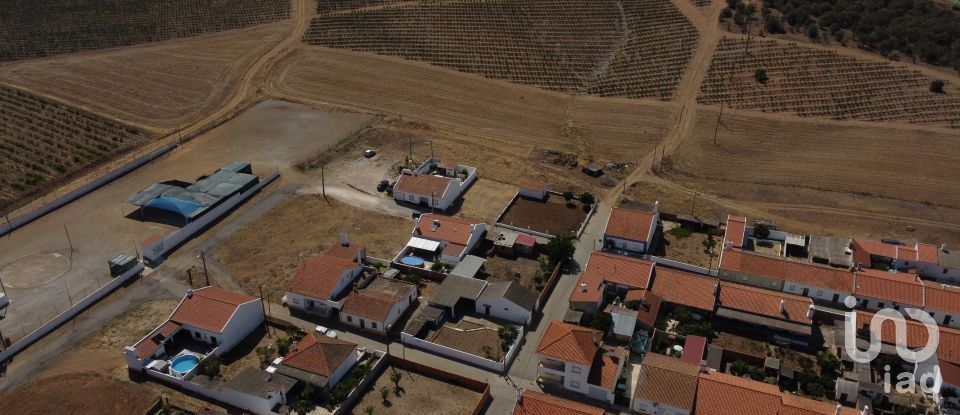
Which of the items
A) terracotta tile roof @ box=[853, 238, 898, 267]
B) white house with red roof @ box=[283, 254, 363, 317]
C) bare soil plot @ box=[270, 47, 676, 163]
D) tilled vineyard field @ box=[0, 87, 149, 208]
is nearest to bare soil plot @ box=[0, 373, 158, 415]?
white house with red roof @ box=[283, 254, 363, 317]

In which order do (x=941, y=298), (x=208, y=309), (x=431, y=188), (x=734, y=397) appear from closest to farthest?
(x=734, y=397) < (x=208, y=309) < (x=941, y=298) < (x=431, y=188)

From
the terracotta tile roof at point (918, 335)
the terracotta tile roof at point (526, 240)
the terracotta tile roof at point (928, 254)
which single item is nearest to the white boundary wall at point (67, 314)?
the terracotta tile roof at point (526, 240)

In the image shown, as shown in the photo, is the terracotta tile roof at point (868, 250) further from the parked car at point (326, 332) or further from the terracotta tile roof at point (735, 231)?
the parked car at point (326, 332)

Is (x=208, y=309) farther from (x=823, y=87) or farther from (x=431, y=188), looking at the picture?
(x=823, y=87)

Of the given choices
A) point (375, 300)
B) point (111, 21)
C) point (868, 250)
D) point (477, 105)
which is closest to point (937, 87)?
point (868, 250)

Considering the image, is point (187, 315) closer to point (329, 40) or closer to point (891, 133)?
point (329, 40)
